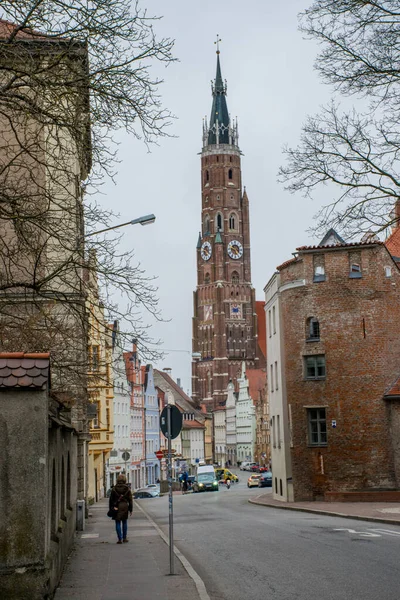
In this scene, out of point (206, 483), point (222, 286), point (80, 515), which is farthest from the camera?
point (222, 286)

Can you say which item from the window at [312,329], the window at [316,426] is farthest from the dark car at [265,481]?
the window at [312,329]

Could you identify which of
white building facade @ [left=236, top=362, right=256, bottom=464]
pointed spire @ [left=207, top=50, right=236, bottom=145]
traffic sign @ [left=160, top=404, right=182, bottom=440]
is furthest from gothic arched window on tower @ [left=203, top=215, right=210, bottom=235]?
traffic sign @ [left=160, top=404, right=182, bottom=440]

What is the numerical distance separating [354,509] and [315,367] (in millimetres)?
9683

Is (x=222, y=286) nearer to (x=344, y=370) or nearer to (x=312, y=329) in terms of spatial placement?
(x=312, y=329)

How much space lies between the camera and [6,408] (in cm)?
1098

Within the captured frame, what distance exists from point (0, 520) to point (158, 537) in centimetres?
1344

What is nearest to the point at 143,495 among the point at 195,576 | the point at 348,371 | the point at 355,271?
the point at 348,371

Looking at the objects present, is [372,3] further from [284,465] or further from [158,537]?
[284,465]

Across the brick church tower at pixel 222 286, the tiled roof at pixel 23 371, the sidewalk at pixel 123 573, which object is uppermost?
the brick church tower at pixel 222 286

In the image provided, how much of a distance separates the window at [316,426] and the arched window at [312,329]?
126 inches

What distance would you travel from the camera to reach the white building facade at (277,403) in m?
43.7

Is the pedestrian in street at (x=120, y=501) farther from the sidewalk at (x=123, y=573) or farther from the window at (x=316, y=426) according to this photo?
the window at (x=316, y=426)

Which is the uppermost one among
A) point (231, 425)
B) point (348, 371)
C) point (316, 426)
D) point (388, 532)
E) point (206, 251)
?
point (206, 251)

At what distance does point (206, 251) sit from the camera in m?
180
